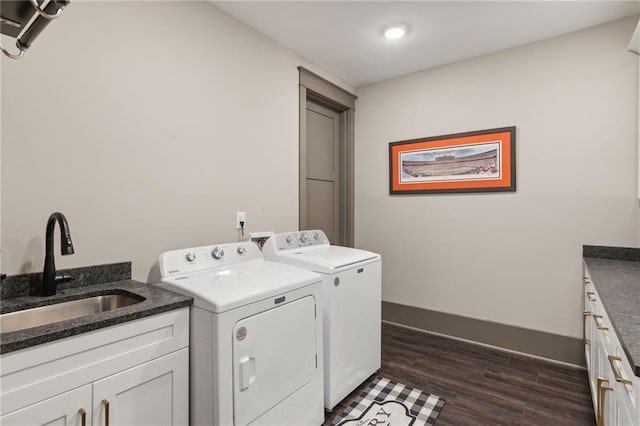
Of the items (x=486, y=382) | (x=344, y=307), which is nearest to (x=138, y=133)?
(x=344, y=307)

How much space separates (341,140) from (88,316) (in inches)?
112

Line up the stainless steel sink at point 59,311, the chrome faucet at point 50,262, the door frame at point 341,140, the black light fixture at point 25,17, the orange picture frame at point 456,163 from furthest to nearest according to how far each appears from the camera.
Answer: the door frame at point 341,140
the orange picture frame at point 456,163
the chrome faucet at point 50,262
the stainless steel sink at point 59,311
the black light fixture at point 25,17

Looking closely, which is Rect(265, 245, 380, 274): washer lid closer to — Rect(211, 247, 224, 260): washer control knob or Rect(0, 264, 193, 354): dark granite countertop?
Rect(211, 247, 224, 260): washer control knob

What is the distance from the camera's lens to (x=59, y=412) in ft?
3.48

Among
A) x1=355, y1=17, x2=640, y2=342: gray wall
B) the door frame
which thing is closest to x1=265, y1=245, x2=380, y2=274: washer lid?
the door frame

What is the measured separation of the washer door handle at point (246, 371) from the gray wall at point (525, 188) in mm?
2161

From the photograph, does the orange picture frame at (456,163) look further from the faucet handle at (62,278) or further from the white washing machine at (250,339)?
the faucet handle at (62,278)

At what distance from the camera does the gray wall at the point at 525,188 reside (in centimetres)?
234

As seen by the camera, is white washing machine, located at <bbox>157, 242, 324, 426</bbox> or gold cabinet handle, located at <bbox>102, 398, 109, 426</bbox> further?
white washing machine, located at <bbox>157, 242, 324, 426</bbox>

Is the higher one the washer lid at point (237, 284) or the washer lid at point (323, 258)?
the washer lid at point (323, 258)

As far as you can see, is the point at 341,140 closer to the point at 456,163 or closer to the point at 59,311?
the point at 456,163

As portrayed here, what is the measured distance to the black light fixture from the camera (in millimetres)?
870

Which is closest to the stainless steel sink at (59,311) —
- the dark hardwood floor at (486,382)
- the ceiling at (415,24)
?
the dark hardwood floor at (486,382)

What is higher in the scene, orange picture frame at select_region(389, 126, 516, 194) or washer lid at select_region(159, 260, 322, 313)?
orange picture frame at select_region(389, 126, 516, 194)
